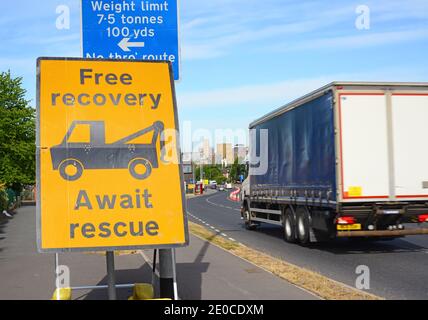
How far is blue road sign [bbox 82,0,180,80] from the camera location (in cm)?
717

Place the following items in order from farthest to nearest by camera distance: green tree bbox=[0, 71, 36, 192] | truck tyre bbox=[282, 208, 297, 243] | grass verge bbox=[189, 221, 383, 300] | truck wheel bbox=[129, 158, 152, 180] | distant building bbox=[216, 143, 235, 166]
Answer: green tree bbox=[0, 71, 36, 192] → distant building bbox=[216, 143, 235, 166] → truck tyre bbox=[282, 208, 297, 243] → grass verge bbox=[189, 221, 383, 300] → truck wheel bbox=[129, 158, 152, 180]

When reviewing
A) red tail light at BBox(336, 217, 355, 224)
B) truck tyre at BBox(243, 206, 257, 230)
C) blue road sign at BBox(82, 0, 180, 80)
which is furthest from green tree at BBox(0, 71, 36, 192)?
blue road sign at BBox(82, 0, 180, 80)

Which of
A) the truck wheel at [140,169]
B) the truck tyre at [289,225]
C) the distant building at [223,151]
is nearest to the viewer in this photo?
the truck wheel at [140,169]

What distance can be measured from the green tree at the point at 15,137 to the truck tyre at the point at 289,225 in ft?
106

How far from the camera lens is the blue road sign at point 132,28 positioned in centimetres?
717

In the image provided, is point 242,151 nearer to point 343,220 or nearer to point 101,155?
point 343,220

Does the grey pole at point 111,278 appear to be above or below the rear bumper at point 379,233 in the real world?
above

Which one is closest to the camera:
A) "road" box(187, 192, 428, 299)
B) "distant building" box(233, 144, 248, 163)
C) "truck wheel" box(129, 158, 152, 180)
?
"truck wheel" box(129, 158, 152, 180)

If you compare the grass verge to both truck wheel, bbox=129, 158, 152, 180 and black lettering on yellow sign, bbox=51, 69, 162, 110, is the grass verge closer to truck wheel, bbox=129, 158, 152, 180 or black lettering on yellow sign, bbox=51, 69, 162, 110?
truck wheel, bbox=129, 158, 152, 180

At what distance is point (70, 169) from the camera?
4809 mm

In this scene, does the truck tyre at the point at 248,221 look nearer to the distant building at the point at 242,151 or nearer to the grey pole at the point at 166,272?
the distant building at the point at 242,151

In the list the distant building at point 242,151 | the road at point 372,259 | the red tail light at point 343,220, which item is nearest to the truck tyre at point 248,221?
the distant building at point 242,151

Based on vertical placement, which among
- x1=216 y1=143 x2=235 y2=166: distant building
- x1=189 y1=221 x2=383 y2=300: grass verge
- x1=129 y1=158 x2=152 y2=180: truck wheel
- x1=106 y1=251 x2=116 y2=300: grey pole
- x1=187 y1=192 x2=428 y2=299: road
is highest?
x1=216 y1=143 x2=235 y2=166: distant building

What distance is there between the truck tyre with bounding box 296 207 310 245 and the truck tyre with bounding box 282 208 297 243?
0.37m
